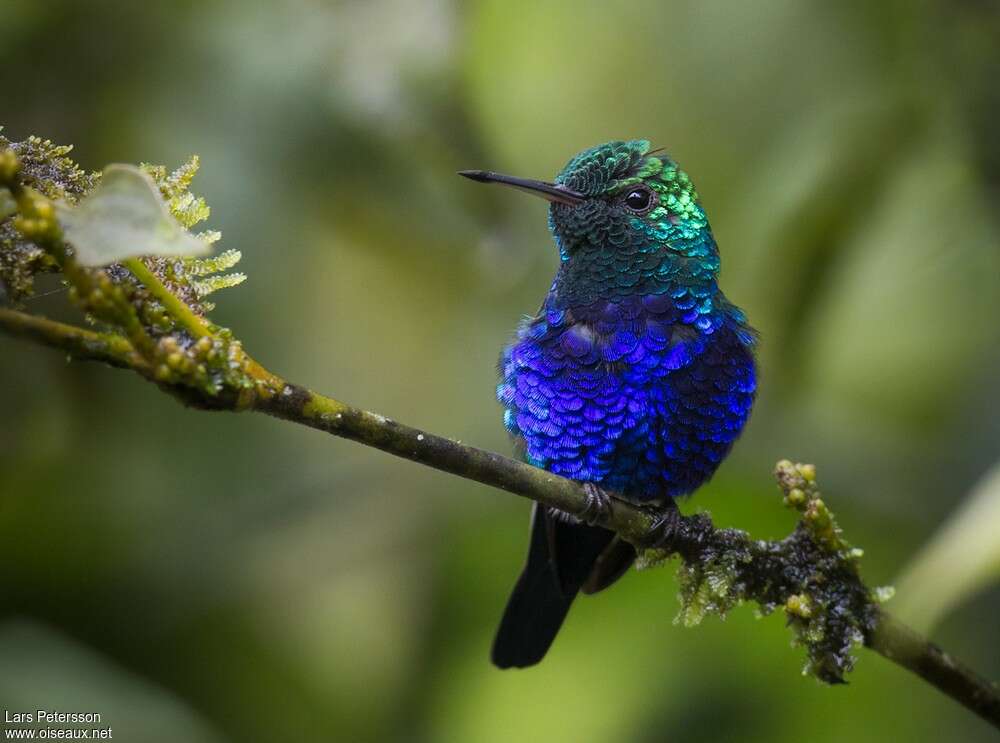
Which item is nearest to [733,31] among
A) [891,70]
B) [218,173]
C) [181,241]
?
[891,70]

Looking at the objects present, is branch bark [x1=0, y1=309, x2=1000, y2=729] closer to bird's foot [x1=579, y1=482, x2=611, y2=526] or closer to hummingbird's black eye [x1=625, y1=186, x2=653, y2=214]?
bird's foot [x1=579, y1=482, x2=611, y2=526]

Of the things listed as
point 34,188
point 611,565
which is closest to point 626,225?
point 611,565

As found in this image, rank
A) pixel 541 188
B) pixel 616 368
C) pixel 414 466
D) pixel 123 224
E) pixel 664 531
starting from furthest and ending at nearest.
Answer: pixel 414 466
pixel 541 188
pixel 616 368
pixel 664 531
pixel 123 224

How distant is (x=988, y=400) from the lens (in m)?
3.51

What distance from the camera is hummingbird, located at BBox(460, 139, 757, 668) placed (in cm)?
287

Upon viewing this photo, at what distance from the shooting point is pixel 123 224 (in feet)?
3.95

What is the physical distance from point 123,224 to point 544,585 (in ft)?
6.80

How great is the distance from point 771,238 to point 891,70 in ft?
2.12

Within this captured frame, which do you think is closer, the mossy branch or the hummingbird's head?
the mossy branch

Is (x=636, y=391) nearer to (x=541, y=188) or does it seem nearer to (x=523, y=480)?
(x=541, y=188)

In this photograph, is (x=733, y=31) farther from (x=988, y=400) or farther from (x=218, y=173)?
(x=218, y=173)

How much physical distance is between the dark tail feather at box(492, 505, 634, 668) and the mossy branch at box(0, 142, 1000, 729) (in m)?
0.52

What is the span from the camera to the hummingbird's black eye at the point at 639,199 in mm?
3137

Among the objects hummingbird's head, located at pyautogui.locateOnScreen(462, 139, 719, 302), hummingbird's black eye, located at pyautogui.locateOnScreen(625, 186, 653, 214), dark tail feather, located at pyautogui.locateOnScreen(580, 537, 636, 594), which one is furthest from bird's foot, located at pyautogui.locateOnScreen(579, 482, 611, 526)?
hummingbird's black eye, located at pyautogui.locateOnScreen(625, 186, 653, 214)
